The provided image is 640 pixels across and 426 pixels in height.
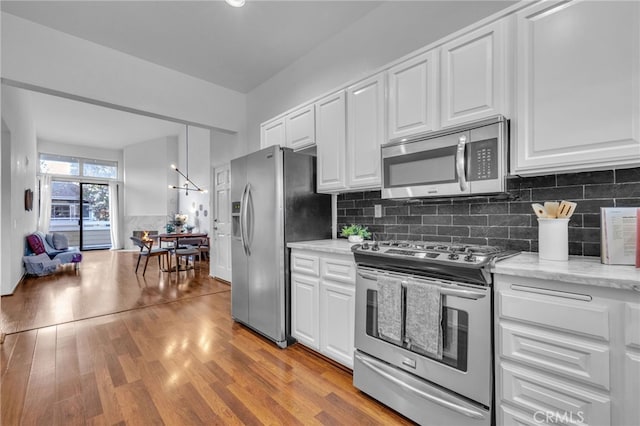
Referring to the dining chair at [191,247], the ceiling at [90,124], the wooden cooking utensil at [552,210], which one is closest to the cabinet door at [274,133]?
the wooden cooking utensil at [552,210]

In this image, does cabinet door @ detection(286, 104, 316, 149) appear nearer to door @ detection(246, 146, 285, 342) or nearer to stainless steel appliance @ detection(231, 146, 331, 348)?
stainless steel appliance @ detection(231, 146, 331, 348)

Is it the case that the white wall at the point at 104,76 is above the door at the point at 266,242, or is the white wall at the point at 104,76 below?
above

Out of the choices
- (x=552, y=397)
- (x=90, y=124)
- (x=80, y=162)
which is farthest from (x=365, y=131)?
(x=80, y=162)

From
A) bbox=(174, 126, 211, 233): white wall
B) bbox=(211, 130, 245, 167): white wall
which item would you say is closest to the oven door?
bbox=(211, 130, 245, 167): white wall

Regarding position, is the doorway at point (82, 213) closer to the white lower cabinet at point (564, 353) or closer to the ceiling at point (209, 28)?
the ceiling at point (209, 28)

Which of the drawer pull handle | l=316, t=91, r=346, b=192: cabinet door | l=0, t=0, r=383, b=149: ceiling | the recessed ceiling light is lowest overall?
the drawer pull handle

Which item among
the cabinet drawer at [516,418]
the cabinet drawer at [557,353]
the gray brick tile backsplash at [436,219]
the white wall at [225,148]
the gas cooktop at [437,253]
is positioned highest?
the white wall at [225,148]

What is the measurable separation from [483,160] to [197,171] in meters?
8.18

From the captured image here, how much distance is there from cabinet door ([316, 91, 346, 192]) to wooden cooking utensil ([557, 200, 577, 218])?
1.49 m

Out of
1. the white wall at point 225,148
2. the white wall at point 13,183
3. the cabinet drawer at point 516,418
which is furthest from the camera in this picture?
the white wall at point 225,148

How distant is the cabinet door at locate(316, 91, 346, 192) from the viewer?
8.43 ft

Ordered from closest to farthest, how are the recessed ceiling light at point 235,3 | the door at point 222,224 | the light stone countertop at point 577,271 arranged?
the light stone countertop at point 577,271, the recessed ceiling light at point 235,3, the door at point 222,224

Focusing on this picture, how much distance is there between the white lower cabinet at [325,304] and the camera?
7.05ft

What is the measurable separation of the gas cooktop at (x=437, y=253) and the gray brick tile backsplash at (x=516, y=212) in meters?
0.24
